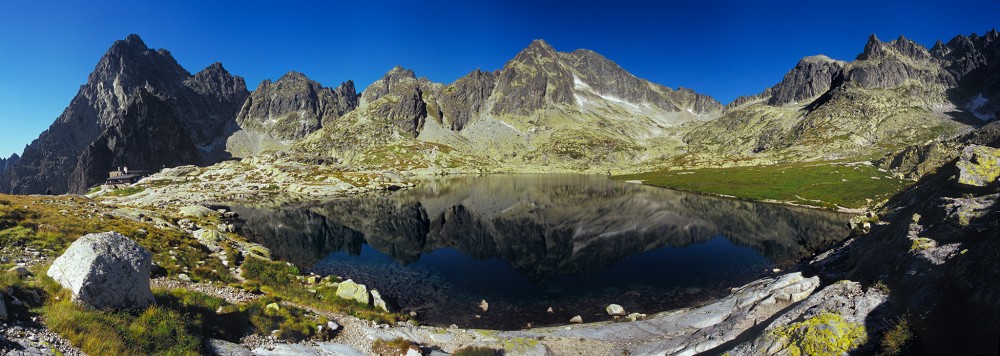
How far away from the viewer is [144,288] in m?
17.3

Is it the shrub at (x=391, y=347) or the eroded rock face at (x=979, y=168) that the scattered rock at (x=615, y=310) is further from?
the eroded rock face at (x=979, y=168)

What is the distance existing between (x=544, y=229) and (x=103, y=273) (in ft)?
203

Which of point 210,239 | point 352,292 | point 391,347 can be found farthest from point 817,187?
point 210,239

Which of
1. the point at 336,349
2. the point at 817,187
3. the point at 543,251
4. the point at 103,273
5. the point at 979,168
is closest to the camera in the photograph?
the point at 103,273

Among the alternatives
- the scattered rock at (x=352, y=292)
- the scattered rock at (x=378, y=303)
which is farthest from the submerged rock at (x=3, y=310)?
the scattered rock at (x=378, y=303)

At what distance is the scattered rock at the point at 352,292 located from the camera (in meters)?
31.3

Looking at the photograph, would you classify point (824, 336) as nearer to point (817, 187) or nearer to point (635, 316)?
point (635, 316)

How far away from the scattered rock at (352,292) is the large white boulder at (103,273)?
48.7 feet

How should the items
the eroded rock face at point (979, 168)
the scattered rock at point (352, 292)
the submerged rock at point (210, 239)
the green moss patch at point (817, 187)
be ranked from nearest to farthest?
the eroded rock face at point (979, 168)
the scattered rock at point (352, 292)
the submerged rock at point (210, 239)
the green moss patch at point (817, 187)

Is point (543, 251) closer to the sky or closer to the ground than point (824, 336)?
closer to the ground

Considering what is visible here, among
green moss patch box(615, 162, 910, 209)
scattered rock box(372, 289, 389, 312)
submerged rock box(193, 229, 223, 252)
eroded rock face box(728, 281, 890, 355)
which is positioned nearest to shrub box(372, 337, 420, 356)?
scattered rock box(372, 289, 389, 312)

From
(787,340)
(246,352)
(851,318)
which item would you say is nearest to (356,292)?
(246,352)

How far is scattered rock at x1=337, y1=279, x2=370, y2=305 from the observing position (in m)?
31.3

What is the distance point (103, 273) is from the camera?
1513 centimetres
